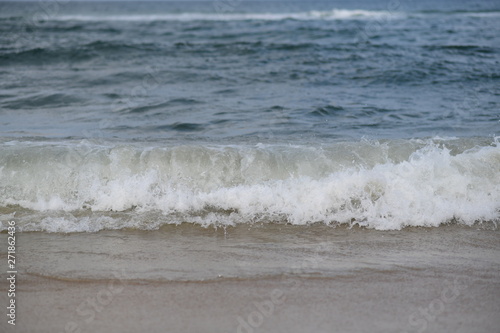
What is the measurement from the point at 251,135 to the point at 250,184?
1.74m

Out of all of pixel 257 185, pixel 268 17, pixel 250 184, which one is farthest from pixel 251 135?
pixel 268 17

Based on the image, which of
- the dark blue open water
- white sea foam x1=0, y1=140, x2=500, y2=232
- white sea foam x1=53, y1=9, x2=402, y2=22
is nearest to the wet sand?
white sea foam x1=0, y1=140, x2=500, y2=232

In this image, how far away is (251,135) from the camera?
276 inches

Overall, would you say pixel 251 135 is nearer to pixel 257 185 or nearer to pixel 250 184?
pixel 250 184

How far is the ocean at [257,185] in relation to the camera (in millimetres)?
3674

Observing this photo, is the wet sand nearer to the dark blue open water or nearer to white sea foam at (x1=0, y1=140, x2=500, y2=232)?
white sea foam at (x1=0, y1=140, x2=500, y2=232)

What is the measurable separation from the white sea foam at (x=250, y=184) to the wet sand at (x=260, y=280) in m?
0.24

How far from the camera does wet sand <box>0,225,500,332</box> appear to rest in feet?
10.2

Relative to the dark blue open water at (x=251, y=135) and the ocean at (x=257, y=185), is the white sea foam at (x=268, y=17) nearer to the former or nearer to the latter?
the dark blue open water at (x=251, y=135)

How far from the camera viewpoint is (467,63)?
11773mm

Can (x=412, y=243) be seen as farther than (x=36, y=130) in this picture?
No

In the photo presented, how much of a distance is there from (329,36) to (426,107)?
8.43 meters

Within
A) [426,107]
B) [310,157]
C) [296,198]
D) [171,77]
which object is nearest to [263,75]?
[171,77]

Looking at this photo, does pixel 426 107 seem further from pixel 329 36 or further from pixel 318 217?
pixel 329 36
